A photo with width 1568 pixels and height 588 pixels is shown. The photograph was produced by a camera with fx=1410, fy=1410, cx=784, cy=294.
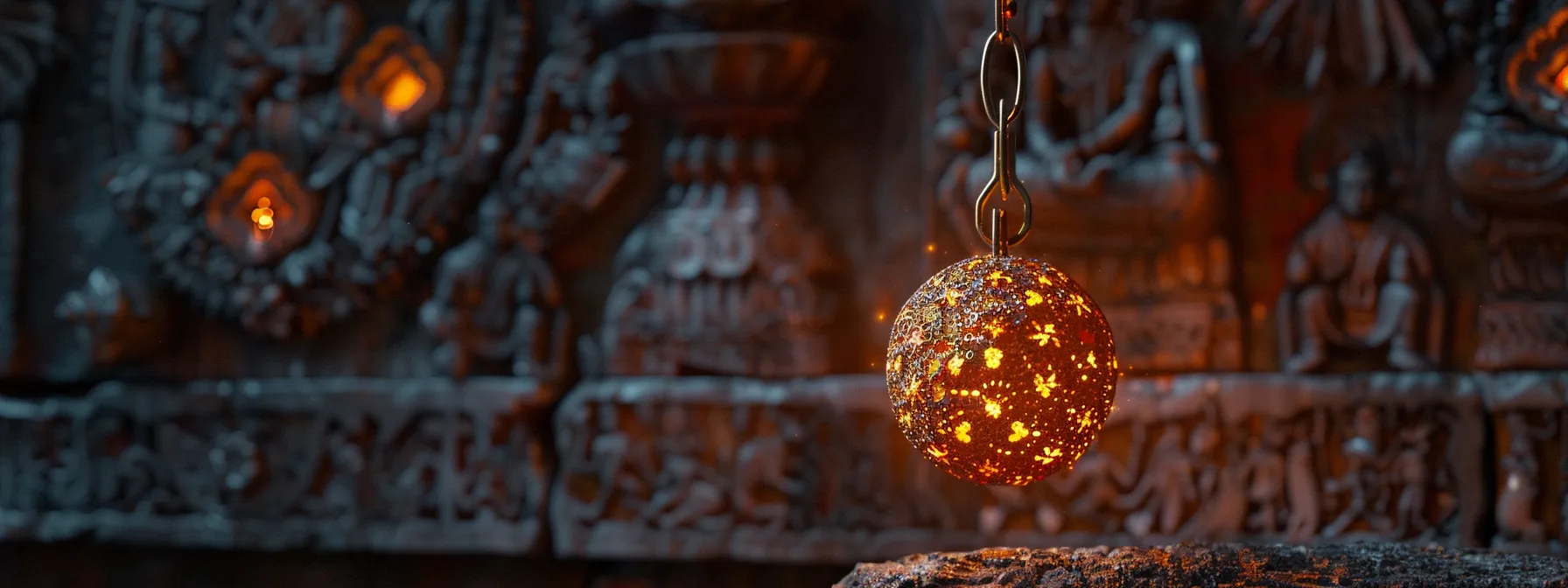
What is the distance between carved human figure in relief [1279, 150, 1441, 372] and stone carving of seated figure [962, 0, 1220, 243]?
9.2 inches

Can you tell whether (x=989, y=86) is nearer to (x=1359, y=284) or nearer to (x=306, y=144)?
(x=1359, y=284)

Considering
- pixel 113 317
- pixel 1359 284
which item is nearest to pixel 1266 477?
pixel 1359 284

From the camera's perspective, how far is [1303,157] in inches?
115

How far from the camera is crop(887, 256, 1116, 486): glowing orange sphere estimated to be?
1.68 metres

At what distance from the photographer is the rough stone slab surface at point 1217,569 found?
67.1 inches

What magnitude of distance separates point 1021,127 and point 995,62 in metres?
0.15

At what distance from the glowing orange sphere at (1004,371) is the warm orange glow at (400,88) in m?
1.95

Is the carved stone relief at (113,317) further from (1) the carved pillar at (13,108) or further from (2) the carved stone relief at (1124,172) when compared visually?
(2) the carved stone relief at (1124,172)

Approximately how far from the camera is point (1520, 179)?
2.67 metres

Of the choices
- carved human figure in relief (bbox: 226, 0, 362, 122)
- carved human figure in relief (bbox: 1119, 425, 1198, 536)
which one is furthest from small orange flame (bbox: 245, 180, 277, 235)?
carved human figure in relief (bbox: 1119, 425, 1198, 536)

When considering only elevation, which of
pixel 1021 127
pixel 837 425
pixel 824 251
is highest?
pixel 1021 127

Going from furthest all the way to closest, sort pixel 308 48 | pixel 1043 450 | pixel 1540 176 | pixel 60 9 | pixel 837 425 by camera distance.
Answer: pixel 60 9 < pixel 308 48 < pixel 837 425 < pixel 1540 176 < pixel 1043 450

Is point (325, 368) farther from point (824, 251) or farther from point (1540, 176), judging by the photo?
point (1540, 176)

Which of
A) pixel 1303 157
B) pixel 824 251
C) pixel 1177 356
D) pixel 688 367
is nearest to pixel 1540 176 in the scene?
pixel 1303 157
